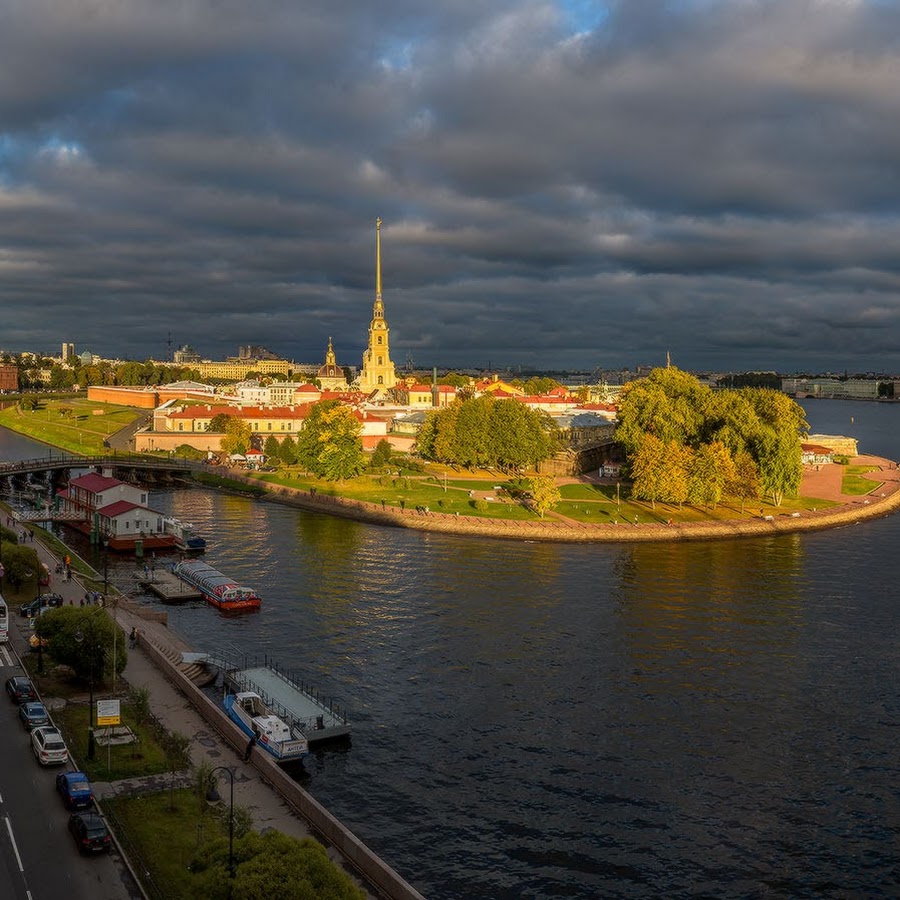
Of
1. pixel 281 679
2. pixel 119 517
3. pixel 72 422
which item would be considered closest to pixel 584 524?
pixel 119 517

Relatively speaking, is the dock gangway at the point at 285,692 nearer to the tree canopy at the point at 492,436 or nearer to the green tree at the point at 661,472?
the green tree at the point at 661,472

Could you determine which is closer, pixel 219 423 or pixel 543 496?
pixel 543 496

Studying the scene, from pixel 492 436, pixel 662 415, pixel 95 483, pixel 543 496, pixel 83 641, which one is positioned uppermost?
pixel 662 415

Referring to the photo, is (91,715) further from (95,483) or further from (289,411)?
(289,411)

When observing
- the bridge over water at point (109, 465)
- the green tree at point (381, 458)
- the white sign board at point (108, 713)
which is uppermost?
the green tree at point (381, 458)

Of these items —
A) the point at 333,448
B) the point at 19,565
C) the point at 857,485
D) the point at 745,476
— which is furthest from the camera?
the point at 857,485

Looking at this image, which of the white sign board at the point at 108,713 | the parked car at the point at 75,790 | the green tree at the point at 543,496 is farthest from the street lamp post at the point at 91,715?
the green tree at the point at 543,496

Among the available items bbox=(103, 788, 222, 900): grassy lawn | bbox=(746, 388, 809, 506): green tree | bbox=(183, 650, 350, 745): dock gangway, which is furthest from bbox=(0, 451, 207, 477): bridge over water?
bbox=(103, 788, 222, 900): grassy lawn
